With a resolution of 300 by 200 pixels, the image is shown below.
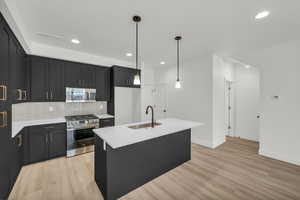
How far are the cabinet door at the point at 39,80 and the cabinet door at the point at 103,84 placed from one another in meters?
1.25

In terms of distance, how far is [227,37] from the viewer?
273 cm

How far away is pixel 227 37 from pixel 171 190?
322 cm

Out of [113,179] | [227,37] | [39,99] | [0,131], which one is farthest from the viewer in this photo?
[39,99]

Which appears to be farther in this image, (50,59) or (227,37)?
(50,59)

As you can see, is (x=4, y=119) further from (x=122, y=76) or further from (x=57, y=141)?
(x=122, y=76)

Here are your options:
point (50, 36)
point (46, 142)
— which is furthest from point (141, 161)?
point (50, 36)

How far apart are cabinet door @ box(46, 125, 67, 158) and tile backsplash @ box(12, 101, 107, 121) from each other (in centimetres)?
68

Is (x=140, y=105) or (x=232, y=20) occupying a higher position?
(x=232, y=20)

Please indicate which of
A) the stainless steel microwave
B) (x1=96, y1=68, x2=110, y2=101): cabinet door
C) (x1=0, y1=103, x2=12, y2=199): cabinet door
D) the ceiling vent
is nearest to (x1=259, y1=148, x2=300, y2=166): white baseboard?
(x1=96, y1=68, x2=110, y2=101): cabinet door

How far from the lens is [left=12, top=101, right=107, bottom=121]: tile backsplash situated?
3.00 metres

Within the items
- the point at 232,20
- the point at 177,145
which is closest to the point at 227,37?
the point at 232,20

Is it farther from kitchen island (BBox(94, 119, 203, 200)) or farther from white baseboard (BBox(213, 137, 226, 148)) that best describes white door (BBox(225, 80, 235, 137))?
kitchen island (BBox(94, 119, 203, 200))

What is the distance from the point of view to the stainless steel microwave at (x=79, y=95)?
11.2 ft

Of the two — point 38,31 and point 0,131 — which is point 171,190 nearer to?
point 0,131
